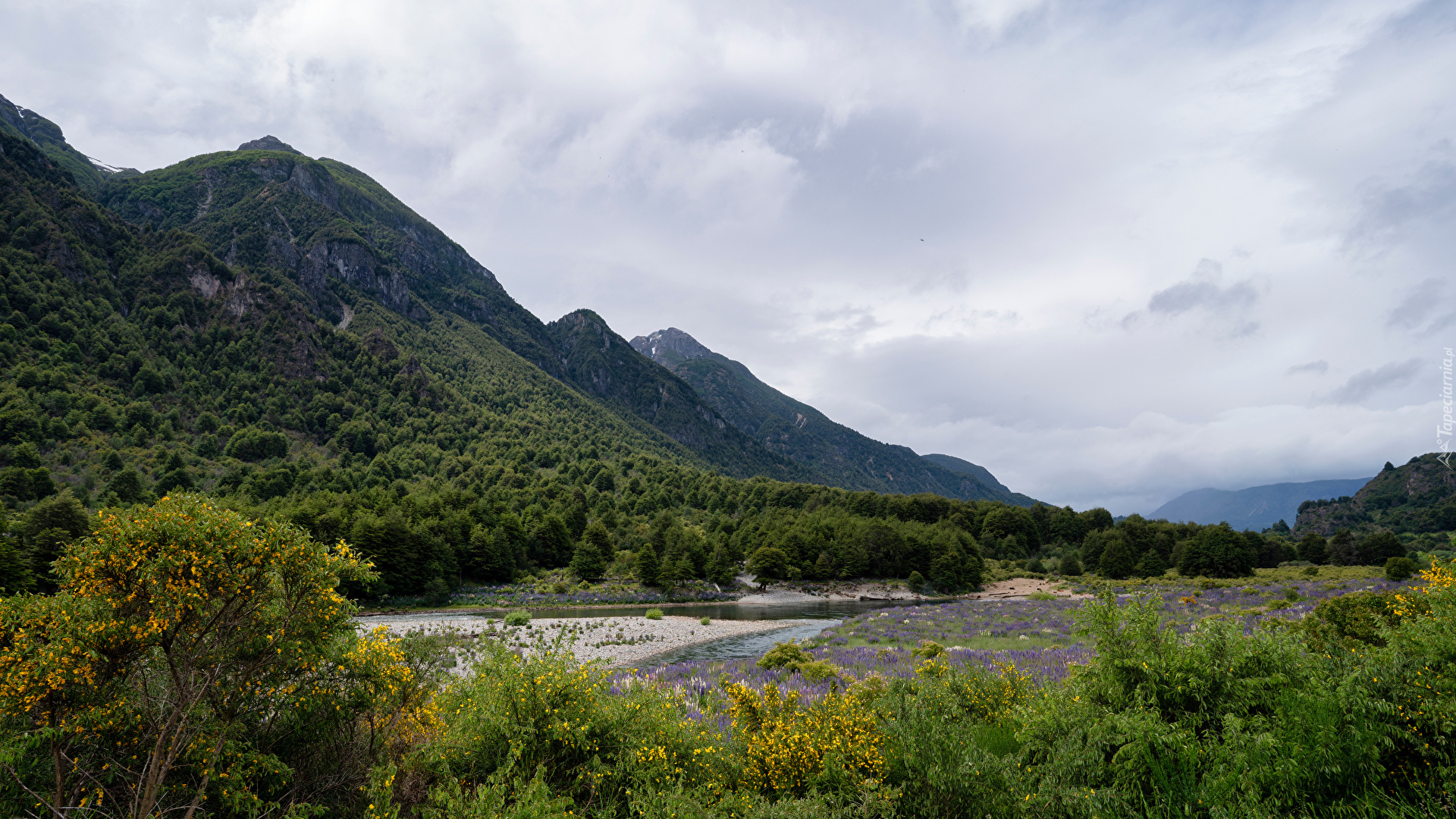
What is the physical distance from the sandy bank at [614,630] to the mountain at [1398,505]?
138 meters

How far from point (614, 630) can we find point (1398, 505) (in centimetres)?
18968

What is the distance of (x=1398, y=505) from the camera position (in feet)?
429

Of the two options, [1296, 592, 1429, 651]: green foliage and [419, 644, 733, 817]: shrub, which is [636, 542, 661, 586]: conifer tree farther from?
[1296, 592, 1429, 651]: green foliage

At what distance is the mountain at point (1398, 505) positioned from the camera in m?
108

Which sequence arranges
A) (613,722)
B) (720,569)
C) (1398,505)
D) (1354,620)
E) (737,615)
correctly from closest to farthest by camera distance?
(613,722) → (1354,620) → (737,615) → (720,569) → (1398,505)

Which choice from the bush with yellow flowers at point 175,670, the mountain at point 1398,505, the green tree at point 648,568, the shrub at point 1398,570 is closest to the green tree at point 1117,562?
the shrub at point 1398,570

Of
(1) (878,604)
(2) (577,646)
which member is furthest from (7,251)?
(1) (878,604)

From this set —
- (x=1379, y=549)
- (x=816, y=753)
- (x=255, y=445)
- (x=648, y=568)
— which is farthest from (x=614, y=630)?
(x=255, y=445)

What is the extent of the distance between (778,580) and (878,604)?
23.0m

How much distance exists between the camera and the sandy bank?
27812 mm

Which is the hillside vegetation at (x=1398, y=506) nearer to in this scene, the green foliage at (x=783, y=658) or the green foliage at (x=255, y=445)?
the green foliage at (x=783, y=658)

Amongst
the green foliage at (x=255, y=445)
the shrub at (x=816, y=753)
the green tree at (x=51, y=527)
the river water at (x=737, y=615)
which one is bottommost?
the river water at (x=737, y=615)

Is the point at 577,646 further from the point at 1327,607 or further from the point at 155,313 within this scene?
the point at 155,313

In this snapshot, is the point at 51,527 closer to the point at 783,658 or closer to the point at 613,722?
the point at 783,658
